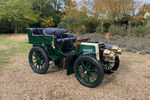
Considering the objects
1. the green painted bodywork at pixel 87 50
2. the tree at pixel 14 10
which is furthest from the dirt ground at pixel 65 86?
the tree at pixel 14 10

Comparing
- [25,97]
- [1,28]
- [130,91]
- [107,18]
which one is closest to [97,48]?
[130,91]

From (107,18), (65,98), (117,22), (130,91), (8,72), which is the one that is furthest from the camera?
(117,22)

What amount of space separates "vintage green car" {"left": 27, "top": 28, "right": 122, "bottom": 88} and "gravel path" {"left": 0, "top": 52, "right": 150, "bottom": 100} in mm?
222

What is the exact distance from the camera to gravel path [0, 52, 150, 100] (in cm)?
258

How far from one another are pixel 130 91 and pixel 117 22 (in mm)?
13359

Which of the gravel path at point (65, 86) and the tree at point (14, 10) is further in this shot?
the tree at point (14, 10)

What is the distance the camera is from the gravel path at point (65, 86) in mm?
2578

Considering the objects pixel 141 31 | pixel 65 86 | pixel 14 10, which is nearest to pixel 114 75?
pixel 65 86

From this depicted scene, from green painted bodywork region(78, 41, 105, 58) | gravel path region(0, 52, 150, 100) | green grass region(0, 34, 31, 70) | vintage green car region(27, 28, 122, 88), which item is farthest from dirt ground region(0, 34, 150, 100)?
green grass region(0, 34, 31, 70)

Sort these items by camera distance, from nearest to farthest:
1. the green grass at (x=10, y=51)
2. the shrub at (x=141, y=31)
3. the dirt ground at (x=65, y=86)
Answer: the dirt ground at (x=65, y=86), the green grass at (x=10, y=51), the shrub at (x=141, y=31)

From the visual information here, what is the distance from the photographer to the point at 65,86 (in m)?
2.98

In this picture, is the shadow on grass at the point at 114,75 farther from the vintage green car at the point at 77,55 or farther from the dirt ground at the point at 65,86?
the vintage green car at the point at 77,55

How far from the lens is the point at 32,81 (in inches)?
126

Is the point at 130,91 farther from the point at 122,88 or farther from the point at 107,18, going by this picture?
the point at 107,18
